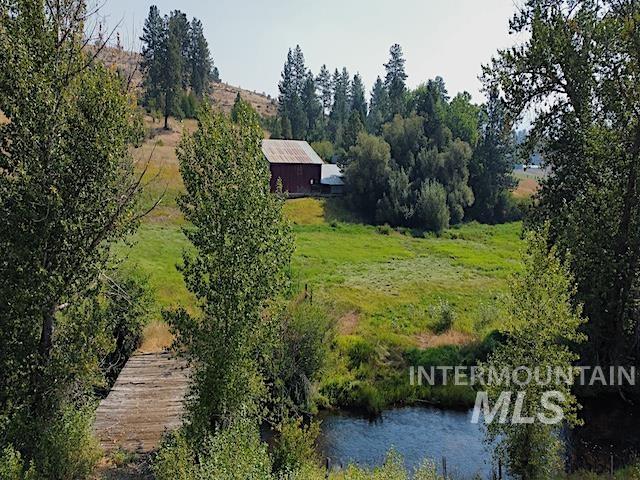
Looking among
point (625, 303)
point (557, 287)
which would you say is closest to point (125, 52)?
point (557, 287)

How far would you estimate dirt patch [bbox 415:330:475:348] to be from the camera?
25250 millimetres

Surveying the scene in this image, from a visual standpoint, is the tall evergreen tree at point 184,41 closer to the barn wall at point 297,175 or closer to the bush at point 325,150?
the bush at point 325,150

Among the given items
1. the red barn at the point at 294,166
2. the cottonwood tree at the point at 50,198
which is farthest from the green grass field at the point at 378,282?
the red barn at the point at 294,166

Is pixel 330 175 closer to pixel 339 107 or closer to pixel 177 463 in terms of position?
pixel 339 107

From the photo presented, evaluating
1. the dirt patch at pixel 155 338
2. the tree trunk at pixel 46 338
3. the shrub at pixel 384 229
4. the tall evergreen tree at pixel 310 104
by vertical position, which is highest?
the tall evergreen tree at pixel 310 104

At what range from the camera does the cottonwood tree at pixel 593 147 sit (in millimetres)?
20000

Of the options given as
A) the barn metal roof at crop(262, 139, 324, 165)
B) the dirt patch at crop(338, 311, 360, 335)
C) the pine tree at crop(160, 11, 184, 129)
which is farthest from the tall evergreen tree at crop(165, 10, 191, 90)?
the dirt patch at crop(338, 311, 360, 335)

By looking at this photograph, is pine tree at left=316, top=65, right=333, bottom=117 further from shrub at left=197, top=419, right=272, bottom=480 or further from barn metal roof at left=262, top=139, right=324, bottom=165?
shrub at left=197, top=419, right=272, bottom=480

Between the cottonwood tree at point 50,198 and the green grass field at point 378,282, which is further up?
the cottonwood tree at point 50,198

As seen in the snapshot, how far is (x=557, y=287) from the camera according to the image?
12.2 m

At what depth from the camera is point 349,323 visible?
2716cm

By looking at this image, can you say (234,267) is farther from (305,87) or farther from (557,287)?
(305,87)

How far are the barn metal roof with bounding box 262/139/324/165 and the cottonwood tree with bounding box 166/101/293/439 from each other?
4170 cm

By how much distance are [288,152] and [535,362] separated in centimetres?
4726
